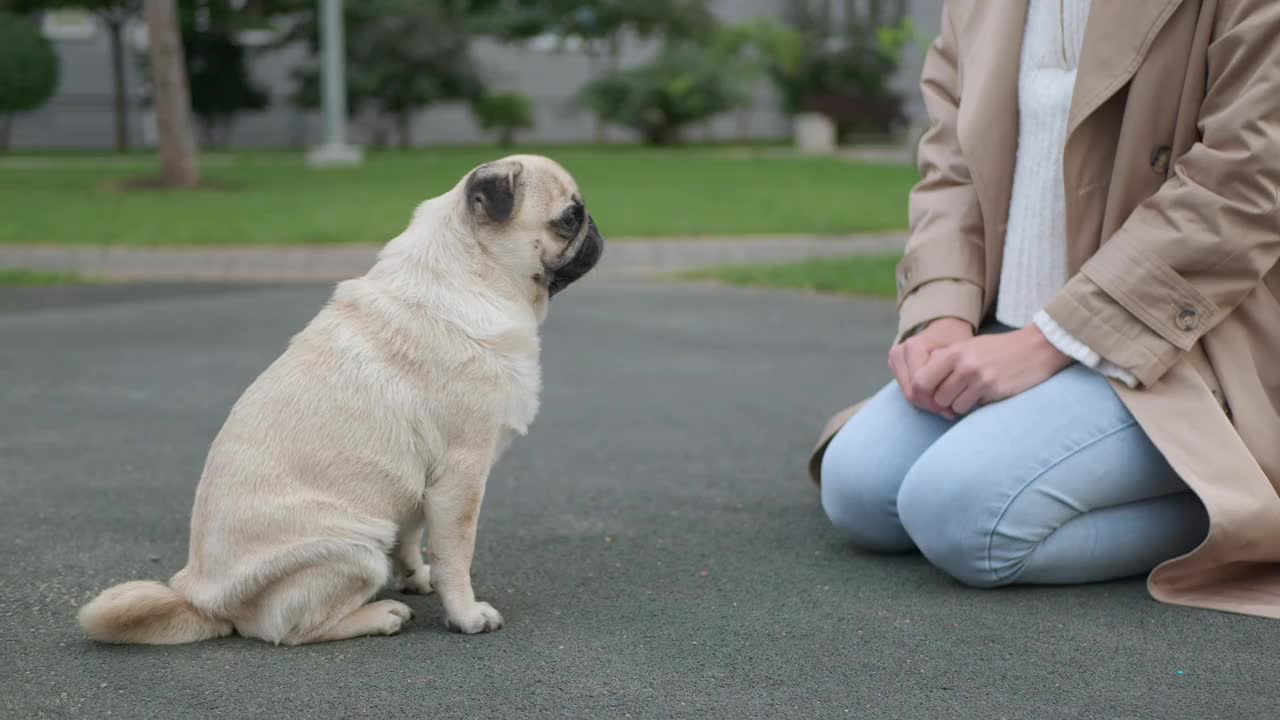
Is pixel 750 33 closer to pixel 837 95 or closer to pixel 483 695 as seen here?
pixel 837 95

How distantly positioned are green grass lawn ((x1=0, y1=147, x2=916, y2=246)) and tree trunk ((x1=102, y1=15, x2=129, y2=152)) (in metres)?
9.28

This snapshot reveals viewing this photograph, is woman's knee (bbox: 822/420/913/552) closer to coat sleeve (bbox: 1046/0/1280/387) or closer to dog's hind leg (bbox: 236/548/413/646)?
coat sleeve (bbox: 1046/0/1280/387)

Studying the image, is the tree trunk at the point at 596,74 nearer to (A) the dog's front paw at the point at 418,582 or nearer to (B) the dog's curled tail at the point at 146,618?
(A) the dog's front paw at the point at 418,582

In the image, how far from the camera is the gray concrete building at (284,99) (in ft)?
113

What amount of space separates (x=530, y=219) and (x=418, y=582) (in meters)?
1.00

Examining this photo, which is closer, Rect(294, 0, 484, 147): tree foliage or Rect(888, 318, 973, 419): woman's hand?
Rect(888, 318, 973, 419): woman's hand

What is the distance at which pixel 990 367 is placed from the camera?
10.7ft

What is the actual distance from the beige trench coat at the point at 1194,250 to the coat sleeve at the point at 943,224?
1.10 ft

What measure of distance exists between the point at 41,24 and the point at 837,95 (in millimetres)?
20663

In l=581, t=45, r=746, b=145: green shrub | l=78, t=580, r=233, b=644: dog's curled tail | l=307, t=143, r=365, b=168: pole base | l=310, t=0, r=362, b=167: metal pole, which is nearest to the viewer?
l=78, t=580, r=233, b=644: dog's curled tail

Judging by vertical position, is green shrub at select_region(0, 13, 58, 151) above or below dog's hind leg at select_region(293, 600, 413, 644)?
below

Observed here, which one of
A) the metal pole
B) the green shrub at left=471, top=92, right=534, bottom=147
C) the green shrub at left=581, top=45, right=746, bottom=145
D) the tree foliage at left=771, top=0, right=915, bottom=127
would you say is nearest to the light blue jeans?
the metal pole

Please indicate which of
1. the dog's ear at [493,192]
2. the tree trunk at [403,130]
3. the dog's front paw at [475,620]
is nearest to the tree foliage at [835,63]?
the tree trunk at [403,130]

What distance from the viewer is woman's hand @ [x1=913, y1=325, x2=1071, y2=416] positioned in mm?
3244
